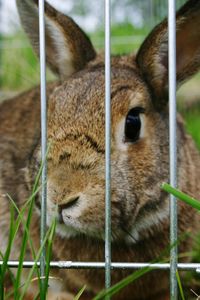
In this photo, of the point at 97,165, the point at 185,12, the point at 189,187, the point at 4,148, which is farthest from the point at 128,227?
the point at 4,148

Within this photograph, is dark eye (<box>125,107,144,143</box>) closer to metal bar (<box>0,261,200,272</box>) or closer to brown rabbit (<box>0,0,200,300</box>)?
brown rabbit (<box>0,0,200,300</box>)

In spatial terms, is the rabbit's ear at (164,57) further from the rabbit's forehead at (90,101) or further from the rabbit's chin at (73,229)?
the rabbit's chin at (73,229)

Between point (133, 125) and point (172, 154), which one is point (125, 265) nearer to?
point (172, 154)

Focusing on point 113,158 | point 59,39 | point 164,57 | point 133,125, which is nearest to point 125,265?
point 113,158

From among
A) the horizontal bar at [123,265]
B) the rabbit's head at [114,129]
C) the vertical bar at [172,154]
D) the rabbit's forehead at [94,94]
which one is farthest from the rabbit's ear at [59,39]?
the horizontal bar at [123,265]

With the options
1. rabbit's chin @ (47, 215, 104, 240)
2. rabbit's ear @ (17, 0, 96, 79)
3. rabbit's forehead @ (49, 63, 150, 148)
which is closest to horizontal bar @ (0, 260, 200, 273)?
rabbit's chin @ (47, 215, 104, 240)

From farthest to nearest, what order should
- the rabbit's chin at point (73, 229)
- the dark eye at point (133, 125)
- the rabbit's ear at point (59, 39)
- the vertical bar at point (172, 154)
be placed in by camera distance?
the rabbit's ear at point (59, 39) < the dark eye at point (133, 125) < the rabbit's chin at point (73, 229) < the vertical bar at point (172, 154)
